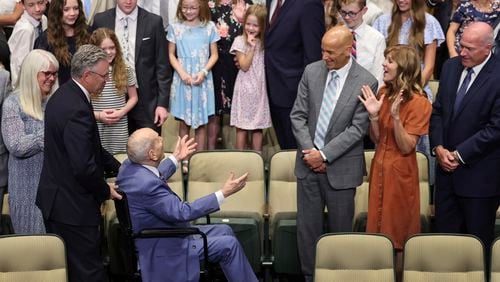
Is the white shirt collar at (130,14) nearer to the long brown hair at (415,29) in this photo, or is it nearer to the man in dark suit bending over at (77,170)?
the man in dark suit bending over at (77,170)

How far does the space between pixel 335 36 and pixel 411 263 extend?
1455mm

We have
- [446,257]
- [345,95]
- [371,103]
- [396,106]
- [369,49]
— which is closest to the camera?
[446,257]

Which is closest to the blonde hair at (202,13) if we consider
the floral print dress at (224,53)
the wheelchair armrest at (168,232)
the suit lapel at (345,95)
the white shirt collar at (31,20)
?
the floral print dress at (224,53)

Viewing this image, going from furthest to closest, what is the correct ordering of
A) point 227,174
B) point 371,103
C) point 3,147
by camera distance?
point 227,174, point 3,147, point 371,103

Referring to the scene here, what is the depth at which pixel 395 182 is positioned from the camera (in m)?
6.16

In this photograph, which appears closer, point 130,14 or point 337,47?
point 337,47

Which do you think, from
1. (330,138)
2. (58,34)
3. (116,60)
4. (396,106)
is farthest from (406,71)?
(58,34)

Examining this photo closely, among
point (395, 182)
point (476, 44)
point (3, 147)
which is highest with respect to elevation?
point (476, 44)

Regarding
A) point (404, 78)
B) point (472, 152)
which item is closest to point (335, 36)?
point (404, 78)

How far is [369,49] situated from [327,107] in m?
1.37

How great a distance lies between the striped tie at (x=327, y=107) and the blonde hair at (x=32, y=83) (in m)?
1.70

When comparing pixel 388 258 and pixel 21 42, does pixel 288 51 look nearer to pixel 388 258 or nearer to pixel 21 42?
pixel 21 42

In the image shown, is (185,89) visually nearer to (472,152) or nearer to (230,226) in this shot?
(230,226)

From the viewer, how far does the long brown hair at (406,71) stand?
5969 mm
